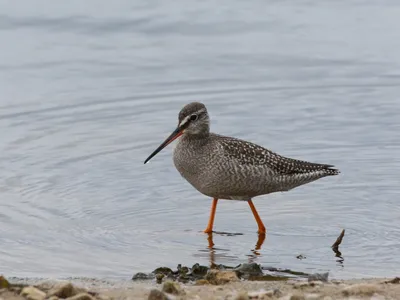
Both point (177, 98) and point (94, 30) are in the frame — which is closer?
point (177, 98)

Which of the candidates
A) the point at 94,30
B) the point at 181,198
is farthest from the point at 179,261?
the point at 94,30

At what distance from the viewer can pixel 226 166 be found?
13.4 metres

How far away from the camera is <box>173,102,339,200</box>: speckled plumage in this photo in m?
13.4

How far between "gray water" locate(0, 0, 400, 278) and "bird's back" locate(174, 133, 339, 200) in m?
0.41

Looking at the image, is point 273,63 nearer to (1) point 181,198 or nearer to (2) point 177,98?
(2) point 177,98

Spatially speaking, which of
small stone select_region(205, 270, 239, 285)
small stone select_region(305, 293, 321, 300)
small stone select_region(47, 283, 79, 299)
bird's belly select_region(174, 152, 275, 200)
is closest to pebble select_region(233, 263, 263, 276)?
small stone select_region(205, 270, 239, 285)

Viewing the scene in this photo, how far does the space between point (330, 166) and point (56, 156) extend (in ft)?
13.0

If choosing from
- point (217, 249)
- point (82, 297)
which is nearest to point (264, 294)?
point (82, 297)

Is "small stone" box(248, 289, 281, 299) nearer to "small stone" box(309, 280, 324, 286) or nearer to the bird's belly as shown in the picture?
"small stone" box(309, 280, 324, 286)

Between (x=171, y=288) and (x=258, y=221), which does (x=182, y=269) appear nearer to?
(x=171, y=288)

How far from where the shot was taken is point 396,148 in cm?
1579

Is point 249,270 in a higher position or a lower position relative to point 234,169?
lower

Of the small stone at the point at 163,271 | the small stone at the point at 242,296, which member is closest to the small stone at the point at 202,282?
the small stone at the point at 163,271

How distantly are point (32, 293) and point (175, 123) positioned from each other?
8.05 meters
